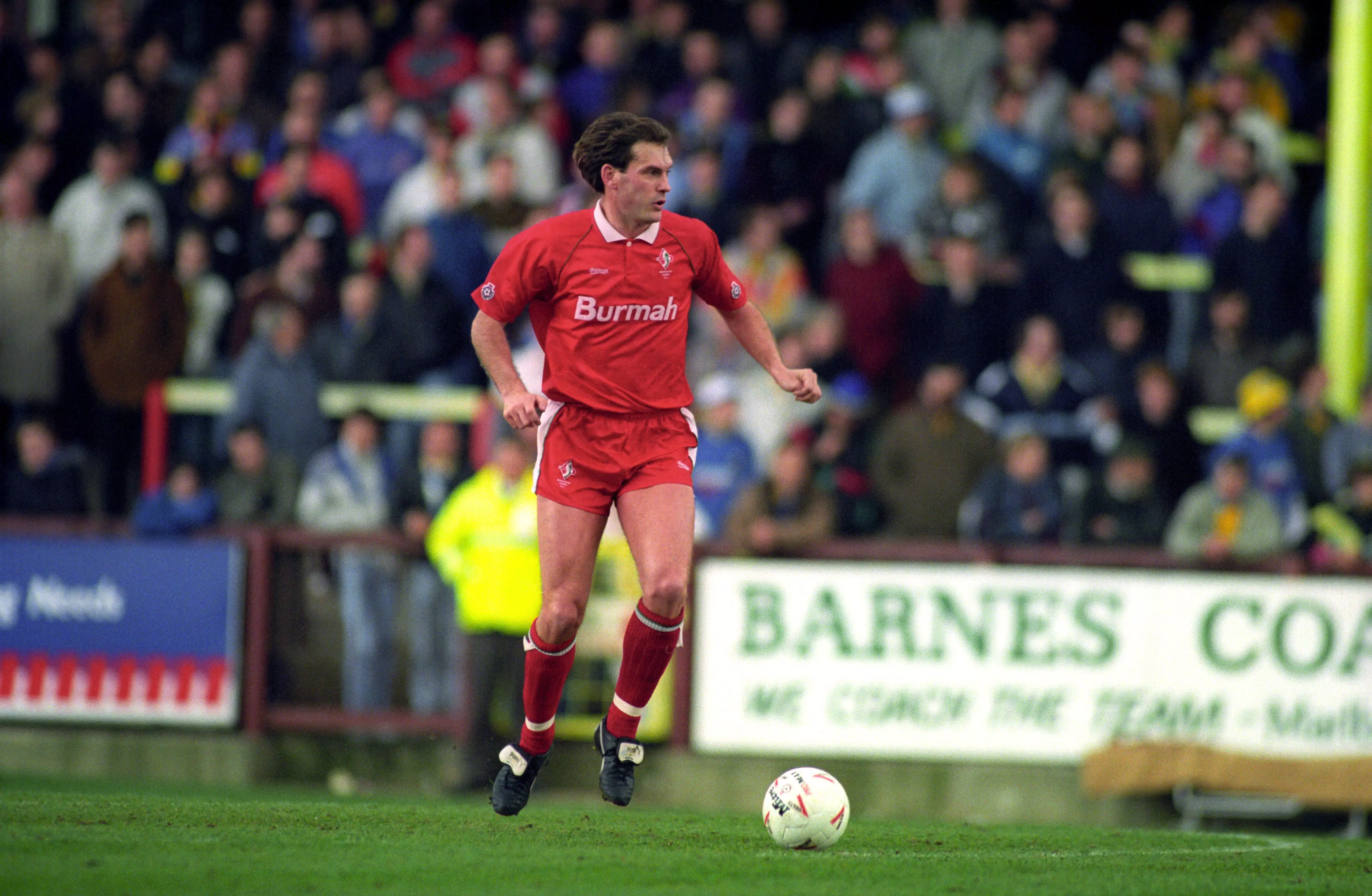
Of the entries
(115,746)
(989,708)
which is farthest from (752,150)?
(115,746)

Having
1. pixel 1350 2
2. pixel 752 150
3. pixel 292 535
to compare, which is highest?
pixel 1350 2

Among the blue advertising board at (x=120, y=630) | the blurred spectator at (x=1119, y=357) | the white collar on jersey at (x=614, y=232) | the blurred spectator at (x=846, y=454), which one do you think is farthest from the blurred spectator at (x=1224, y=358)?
the white collar on jersey at (x=614, y=232)

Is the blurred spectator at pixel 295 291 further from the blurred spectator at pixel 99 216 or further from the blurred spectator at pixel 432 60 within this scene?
the blurred spectator at pixel 432 60

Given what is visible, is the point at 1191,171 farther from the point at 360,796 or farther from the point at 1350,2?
the point at 360,796

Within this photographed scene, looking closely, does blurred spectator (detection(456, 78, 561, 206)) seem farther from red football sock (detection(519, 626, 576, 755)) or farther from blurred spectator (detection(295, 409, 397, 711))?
red football sock (detection(519, 626, 576, 755))

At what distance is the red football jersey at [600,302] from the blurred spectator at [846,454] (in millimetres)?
5306

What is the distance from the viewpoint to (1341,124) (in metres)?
14.3

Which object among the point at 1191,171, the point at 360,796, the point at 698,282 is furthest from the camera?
the point at 1191,171

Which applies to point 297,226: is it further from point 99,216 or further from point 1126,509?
point 1126,509

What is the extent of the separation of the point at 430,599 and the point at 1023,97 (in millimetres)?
6049

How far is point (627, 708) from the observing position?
772cm

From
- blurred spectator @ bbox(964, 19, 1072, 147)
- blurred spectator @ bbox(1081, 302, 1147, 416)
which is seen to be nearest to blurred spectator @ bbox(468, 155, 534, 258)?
blurred spectator @ bbox(964, 19, 1072, 147)

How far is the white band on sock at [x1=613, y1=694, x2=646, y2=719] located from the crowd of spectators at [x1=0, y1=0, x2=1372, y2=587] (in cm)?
478

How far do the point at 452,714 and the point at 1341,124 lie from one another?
7562 mm
